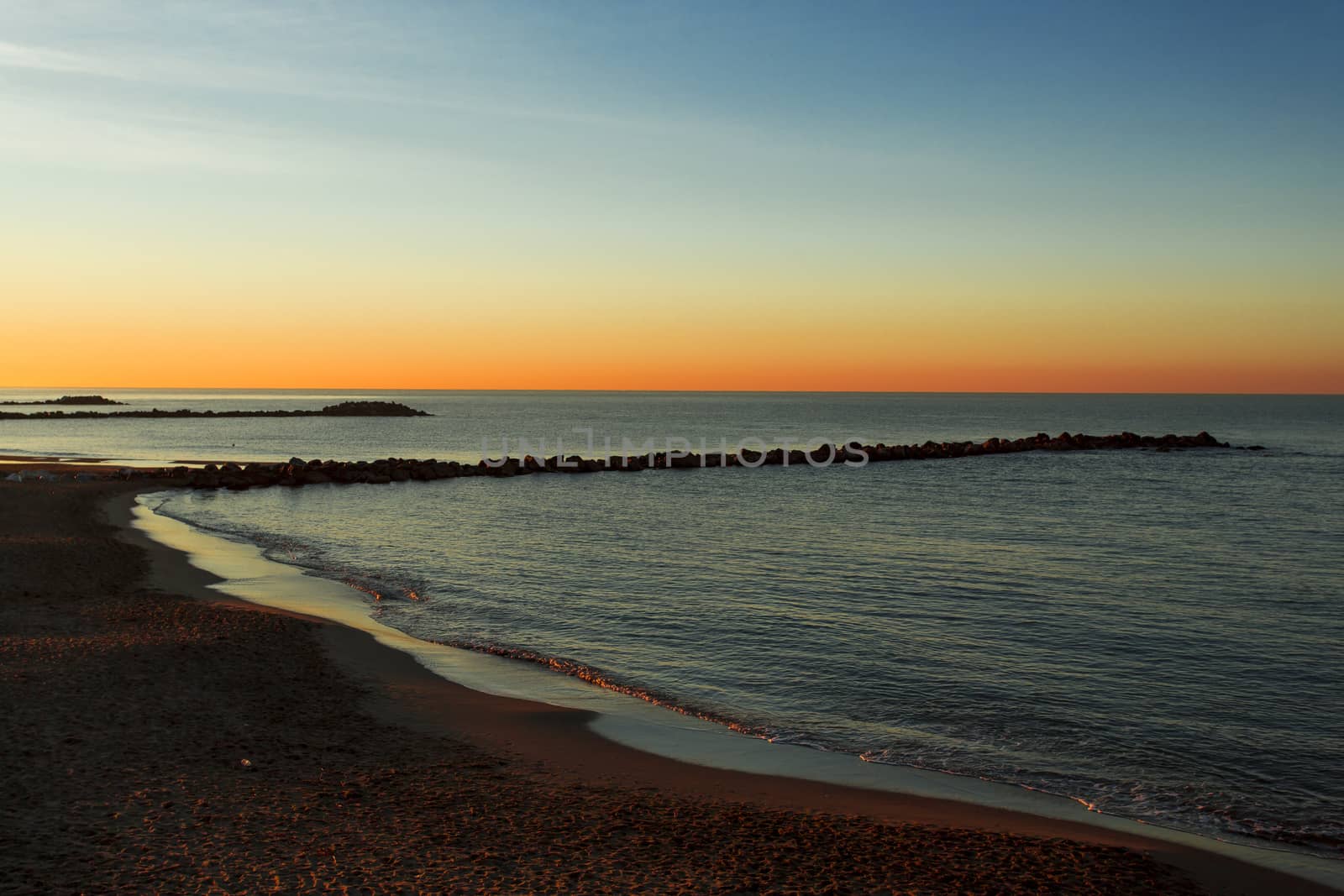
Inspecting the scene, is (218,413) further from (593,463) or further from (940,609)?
(940,609)

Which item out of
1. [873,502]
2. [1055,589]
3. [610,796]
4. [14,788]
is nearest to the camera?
[14,788]

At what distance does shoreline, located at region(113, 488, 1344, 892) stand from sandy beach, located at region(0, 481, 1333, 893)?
36mm

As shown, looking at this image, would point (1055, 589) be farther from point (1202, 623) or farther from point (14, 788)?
point (14, 788)

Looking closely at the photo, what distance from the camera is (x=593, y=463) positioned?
58438 millimetres

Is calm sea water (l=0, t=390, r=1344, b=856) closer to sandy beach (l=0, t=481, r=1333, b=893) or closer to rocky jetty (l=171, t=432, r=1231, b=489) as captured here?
sandy beach (l=0, t=481, r=1333, b=893)

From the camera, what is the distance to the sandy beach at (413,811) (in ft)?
23.7

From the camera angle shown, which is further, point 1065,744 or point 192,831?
point 1065,744

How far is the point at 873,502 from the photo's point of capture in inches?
1526

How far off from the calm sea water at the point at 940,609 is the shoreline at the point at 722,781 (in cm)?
69

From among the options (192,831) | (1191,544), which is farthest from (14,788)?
(1191,544)

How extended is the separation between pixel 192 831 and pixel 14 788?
6.77ft

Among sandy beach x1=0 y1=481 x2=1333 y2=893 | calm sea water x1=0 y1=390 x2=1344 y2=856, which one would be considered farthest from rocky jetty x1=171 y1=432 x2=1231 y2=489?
sandy beach x1=0 y1=481 x2=1333 y2=893

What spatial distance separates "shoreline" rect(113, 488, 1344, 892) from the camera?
8195mm

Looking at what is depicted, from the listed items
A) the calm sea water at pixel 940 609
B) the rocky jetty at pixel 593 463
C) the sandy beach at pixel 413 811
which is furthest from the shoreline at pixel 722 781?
the rocky jetty at pixel 593 463
